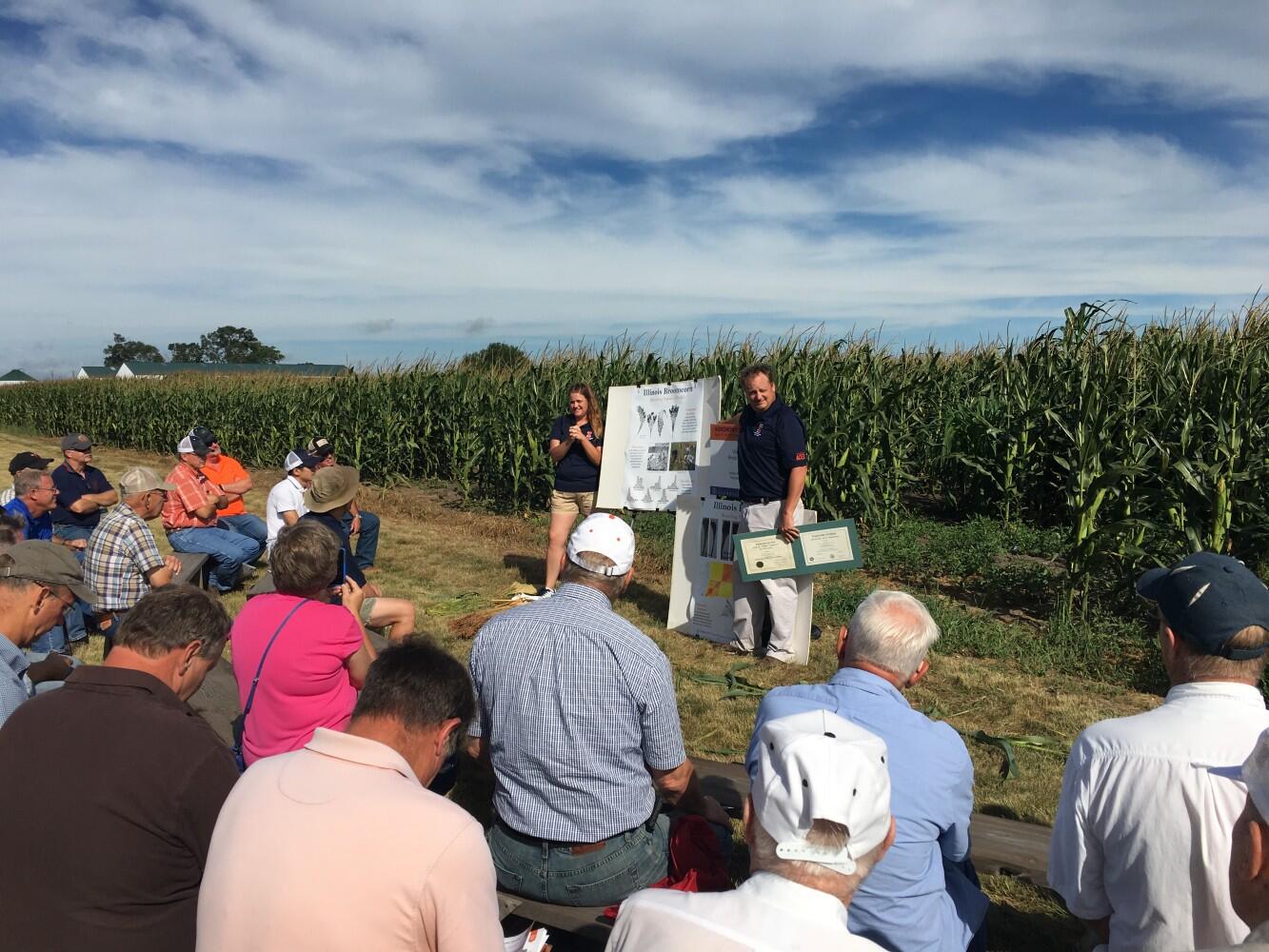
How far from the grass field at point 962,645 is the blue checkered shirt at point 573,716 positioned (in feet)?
5.52

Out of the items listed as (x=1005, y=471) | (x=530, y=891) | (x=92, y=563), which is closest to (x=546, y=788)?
(x=530, y=891)

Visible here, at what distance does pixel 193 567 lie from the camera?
7.50 metres

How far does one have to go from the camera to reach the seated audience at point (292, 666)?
335cm

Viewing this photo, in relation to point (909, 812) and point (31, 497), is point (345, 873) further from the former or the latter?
point (31, 497)

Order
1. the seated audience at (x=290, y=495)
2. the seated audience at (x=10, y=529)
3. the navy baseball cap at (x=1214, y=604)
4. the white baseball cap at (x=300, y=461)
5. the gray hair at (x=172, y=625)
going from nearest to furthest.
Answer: the navy baseball cap at (x=1214, y=604) → the gray hair at (x=172, y=625) → the seated audience at (x=10, y=529) → the seated audience at (x=290, y=495) → the white baseball cap at (x=300, y=461)

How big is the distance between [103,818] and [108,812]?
17mm

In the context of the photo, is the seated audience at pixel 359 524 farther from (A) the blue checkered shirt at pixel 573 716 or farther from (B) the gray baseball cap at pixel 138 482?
(A) the blue checkered shirt at pixel 573 716

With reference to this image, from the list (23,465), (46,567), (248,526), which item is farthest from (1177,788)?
(23,465)

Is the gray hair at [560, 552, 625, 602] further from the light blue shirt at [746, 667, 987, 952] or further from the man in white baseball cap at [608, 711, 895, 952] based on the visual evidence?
the man in white baseball cap at [608, 711, 895, 952]

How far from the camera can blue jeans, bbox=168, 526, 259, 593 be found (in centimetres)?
805

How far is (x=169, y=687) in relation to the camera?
2.56 m

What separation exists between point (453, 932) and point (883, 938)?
1326 mm

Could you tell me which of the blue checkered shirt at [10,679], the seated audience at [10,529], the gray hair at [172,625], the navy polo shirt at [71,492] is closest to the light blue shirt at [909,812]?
the gray hair at [172,625]

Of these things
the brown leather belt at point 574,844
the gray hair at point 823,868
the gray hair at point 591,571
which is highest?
the gray hair at point 591,571
